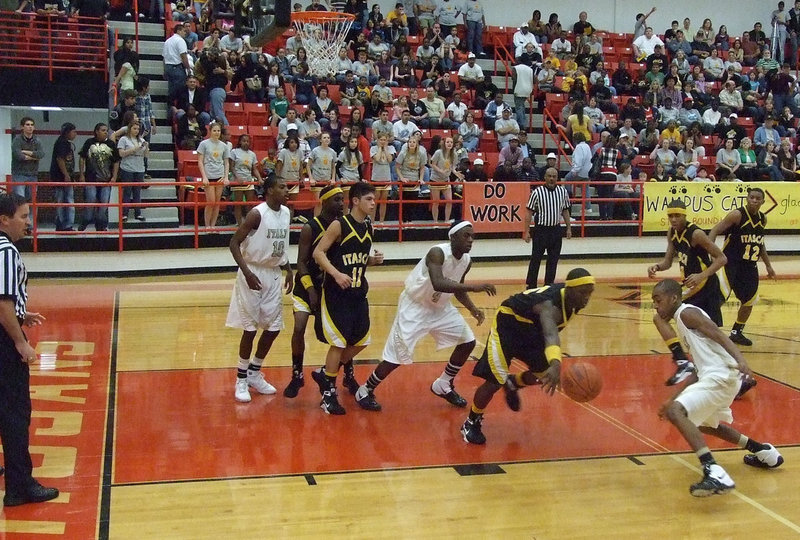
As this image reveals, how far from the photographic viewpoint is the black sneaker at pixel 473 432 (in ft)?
22.3

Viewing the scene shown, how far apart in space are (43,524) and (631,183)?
15052 mm

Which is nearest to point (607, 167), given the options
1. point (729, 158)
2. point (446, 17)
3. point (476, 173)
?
point (476, 173)

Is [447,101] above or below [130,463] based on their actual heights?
above

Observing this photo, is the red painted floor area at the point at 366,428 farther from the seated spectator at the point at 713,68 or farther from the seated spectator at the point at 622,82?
the seated spectator at the point at 713,68

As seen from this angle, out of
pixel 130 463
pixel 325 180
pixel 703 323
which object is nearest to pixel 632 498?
pixel 703 323

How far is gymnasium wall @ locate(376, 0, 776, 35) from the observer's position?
2772 cm

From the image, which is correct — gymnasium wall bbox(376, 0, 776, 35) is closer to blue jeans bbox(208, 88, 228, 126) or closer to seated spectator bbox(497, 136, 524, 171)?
seated spectator bbox(497, 136, 524, 171)

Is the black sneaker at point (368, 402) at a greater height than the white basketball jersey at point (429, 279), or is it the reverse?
the white basketball jersey at point (429, 279)

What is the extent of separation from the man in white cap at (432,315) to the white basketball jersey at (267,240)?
3.72 feet

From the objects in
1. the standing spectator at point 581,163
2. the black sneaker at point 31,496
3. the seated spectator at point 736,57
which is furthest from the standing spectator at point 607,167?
the black sneaker at point 31,496

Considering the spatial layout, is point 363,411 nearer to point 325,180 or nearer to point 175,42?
point 325,180

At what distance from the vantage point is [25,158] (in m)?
15.5

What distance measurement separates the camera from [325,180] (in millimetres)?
16812

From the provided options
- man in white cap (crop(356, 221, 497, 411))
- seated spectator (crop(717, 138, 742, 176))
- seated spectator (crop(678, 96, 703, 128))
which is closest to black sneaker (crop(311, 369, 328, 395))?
man in white cap (crop(356, 221, 497, 411))
